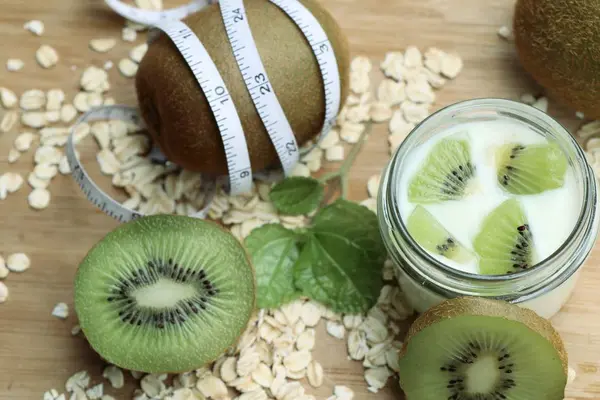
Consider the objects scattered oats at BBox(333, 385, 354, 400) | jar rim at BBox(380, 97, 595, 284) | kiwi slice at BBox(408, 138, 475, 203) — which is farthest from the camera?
scattered oats at BBox(333, 385, 354, 400)

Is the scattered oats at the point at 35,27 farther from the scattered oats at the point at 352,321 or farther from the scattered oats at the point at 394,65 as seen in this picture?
the scattered oats at the point at 352,321

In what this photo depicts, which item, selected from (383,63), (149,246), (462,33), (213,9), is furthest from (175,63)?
(462,33)

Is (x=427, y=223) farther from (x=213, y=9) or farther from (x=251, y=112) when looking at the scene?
(x=213, y=9)

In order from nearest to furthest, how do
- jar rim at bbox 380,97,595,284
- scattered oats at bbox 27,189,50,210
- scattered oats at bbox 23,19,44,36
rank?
jar rim at bbox 380,97,595,284, scattered oats at bbox 27,189,50,210, scattered oats at bbox 23,19,44,36

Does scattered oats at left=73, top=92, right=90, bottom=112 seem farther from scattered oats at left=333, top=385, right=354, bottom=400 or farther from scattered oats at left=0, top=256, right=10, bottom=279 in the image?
scattered oats at left=333, top=385, right=354, bottom=400

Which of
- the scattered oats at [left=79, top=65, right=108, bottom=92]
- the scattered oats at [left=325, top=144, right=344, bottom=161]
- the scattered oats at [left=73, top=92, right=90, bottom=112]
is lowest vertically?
the scattered oats at [left=325, top=144, right=344, bottom=161]

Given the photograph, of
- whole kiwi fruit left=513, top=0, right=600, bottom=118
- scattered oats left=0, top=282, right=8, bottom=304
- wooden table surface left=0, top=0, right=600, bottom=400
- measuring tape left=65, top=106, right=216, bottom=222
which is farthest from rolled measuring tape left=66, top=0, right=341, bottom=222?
whole kiwi fruit left=513, top=0, right=600, bottom=118

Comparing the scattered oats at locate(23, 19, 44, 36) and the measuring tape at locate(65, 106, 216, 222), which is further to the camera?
the scattered oats at locate(23, 19, 44, 36)
